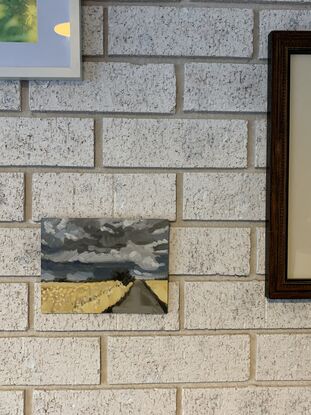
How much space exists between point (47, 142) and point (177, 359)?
1.42 ft

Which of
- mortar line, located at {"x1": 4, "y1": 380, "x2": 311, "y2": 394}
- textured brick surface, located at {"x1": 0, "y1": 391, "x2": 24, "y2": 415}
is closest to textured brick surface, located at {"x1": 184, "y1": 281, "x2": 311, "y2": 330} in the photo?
mortar line, located at {"x1": 4, "y1": 380, "x2": 311, "y2": 394}

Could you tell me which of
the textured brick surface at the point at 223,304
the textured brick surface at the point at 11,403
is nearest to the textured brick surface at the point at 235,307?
the textured brick surface at the point at 223,304

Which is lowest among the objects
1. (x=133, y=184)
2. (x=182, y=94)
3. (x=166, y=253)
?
(x=166, y=253)

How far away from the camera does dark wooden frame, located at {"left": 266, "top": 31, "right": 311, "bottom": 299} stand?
2.74 feet

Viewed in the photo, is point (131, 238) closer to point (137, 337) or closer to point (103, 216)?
point (103, 216)

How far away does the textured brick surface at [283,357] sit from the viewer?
0.88 m

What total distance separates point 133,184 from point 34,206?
0.17 metres

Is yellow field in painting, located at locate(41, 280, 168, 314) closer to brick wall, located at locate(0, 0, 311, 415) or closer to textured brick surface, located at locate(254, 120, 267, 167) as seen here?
brick wall, located at locate(0, 0, 311, 415)

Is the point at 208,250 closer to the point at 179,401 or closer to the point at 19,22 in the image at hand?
the point at 179,401

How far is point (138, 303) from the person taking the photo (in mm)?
859

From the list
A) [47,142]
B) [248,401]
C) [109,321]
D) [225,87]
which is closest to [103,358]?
[109,321]

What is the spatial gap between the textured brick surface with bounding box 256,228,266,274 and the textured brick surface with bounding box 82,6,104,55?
1.34ft

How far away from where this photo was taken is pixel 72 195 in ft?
2.80

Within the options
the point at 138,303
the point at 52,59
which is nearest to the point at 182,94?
the point at 52,59
